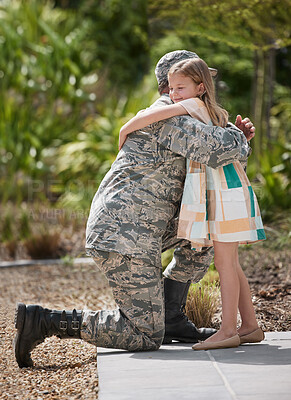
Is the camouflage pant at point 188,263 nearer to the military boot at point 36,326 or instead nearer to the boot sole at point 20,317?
the military boot at point 36,326

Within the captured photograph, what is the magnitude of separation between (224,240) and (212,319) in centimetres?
101

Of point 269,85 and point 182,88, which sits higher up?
point 269,85

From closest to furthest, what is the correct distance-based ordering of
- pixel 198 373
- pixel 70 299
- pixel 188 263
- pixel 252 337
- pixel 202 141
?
pixel 198 373, pixel 202 141, pixel 252 337, pixel 188 263, pixel 70 299

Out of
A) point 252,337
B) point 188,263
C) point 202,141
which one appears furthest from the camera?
point 188,263

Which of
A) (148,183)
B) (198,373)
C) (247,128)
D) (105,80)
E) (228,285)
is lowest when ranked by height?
(198,373)

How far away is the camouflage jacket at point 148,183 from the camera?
2840mm

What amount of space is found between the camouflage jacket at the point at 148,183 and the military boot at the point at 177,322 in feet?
1.13

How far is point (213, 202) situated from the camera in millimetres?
2875

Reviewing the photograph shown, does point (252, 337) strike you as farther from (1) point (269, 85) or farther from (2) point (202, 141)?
(1) point (269, 85)

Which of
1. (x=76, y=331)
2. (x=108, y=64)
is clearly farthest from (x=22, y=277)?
(x=108, y=64)

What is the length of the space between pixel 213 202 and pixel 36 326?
0.99 meters

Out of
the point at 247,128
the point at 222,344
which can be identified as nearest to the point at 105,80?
the point at 247,128

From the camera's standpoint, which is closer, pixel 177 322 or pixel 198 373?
pixel 198 373

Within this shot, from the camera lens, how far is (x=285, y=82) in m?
7.76
